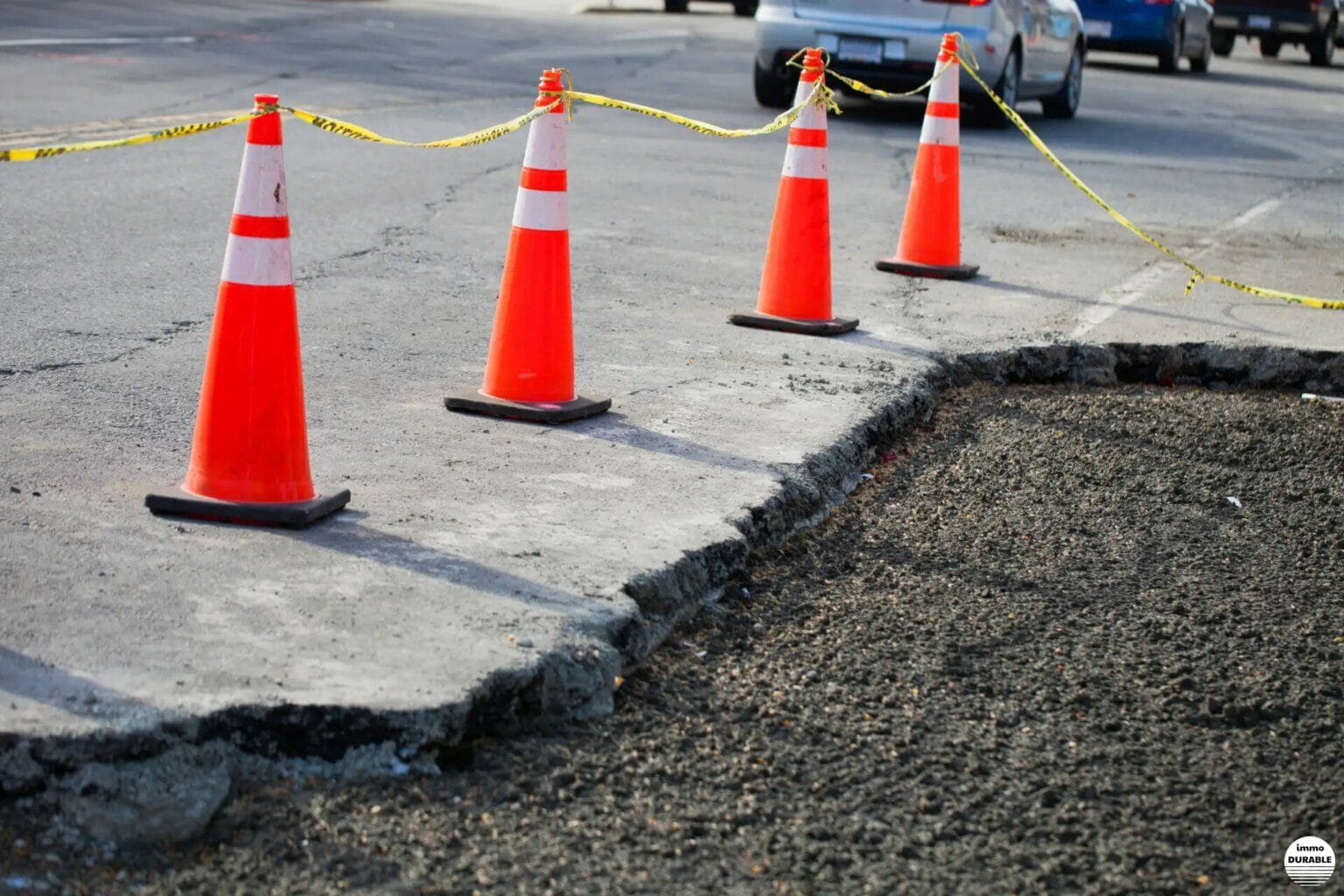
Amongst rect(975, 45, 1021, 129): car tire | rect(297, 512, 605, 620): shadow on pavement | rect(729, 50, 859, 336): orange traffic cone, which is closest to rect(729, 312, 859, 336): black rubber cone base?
rect(729, 50, 859, 336): orange traffic cone

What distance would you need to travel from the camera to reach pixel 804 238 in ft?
21.1

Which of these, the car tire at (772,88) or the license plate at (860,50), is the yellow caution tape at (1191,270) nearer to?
the license plate at (860,50)

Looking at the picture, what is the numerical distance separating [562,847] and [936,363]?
145 inches

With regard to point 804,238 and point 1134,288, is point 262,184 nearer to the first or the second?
point 804,238

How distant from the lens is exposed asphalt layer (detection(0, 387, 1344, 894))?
2.71 meters

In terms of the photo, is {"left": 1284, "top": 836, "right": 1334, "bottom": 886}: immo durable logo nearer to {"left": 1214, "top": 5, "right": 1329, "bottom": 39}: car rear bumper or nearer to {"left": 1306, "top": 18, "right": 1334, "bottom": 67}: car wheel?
{"left": 1214, "top": 5, "right": 1329, "bottom": 39}: car rear bumper

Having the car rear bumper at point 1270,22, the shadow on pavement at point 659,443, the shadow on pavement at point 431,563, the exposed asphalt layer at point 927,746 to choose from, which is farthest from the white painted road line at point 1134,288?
the car rear bumper at point 1270,22

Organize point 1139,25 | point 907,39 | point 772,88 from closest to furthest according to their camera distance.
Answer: point 907,39 < point 772,88 < point 1139,25

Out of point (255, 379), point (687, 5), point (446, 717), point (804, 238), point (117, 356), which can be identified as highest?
point (687, 5)

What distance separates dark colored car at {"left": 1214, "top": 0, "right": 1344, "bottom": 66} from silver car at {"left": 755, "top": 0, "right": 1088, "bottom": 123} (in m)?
14.9

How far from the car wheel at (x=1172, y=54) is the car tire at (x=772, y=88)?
32.5 feet

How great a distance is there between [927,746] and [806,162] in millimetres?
3635

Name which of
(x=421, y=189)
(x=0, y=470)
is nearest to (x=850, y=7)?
(x=421, y=189)

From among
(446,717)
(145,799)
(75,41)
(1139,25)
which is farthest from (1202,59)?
(145,799)
